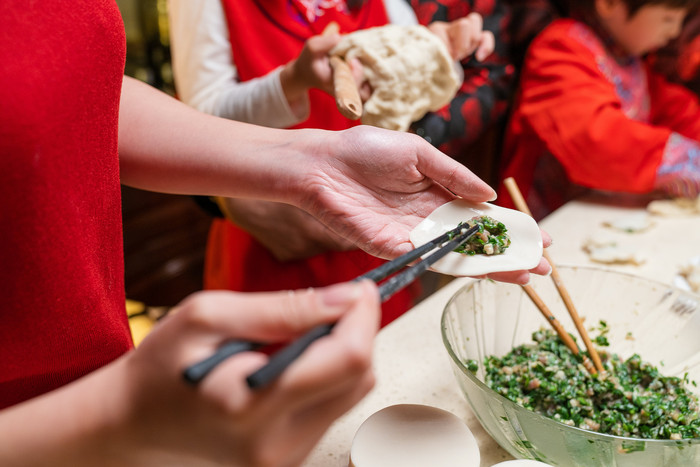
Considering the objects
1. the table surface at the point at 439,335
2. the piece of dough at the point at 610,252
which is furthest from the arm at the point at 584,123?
the piece of dough at the point at 610,252

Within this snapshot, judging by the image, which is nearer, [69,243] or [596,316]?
[69,243]

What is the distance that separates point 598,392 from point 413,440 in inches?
14.9

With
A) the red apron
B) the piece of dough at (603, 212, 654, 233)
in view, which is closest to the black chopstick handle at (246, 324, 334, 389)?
the red apron

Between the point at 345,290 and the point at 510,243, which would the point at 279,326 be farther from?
the point at 510,243

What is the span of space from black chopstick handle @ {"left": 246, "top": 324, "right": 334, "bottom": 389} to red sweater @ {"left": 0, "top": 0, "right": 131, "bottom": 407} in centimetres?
39

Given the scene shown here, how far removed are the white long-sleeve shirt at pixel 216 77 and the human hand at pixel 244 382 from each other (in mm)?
996

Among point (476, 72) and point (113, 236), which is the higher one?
point (113, 236)

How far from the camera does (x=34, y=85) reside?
62cm

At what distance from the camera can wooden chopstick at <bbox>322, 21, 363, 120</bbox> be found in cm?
108

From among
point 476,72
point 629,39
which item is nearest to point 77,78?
point 476,72

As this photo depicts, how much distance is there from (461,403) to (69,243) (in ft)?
2.33

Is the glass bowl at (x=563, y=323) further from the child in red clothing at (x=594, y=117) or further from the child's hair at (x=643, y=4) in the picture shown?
the child's hair at (x=643, y=4)

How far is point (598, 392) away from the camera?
95 cm

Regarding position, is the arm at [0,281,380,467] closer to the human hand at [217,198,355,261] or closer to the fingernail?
the fingernail
